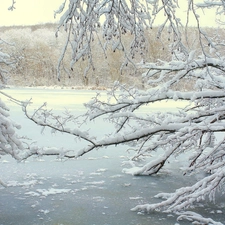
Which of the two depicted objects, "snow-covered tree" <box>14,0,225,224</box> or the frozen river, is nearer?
"snow-covered tree" <box>14,0,225,224</box>

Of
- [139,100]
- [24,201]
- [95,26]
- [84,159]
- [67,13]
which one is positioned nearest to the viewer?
[67,13]

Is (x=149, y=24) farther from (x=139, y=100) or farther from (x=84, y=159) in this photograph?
(x=84, y=159)

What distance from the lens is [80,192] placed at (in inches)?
195

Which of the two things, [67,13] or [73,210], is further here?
[73,210]

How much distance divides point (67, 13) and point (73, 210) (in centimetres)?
276

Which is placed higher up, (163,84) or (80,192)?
(163,84)

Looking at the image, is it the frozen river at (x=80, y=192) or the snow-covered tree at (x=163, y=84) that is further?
the frozen river at (x=80, y=192)

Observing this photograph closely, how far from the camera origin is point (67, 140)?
8.52 metres

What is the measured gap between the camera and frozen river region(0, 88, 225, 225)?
4102 mm

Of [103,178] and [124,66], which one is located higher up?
[124,66]

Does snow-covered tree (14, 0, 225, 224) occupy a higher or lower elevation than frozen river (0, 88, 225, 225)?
higher

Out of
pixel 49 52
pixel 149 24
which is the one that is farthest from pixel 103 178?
pixel 49 52

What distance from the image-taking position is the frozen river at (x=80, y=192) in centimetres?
410

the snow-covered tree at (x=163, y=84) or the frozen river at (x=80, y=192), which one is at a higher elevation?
the snow-covered tree at (x=163, y=84)
